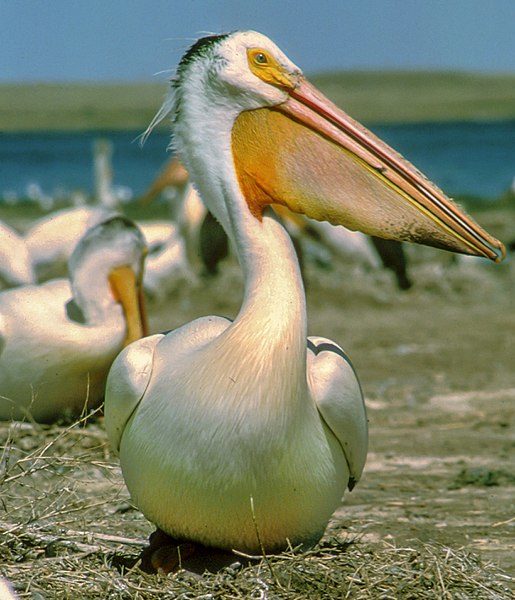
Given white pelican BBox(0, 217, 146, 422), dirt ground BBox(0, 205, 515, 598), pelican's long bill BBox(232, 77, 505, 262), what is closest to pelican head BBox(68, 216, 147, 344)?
white pelican BBox(0, 217, 146, 422)

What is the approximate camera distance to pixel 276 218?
3.80m

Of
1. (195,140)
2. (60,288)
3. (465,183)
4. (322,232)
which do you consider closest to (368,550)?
(195,140)

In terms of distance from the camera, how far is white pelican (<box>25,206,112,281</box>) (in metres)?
8.99

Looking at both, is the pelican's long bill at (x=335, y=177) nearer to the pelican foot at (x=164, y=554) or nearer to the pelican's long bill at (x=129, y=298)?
the pelican foot at (x=164, y=554)

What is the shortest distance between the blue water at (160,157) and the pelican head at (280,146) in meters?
19.8

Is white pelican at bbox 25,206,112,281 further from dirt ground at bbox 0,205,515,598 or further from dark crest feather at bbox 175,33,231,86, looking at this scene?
dark crest feather at bbox 175,33,231,86

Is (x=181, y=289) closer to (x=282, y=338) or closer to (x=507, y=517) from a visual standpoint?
(x=507, y=517)

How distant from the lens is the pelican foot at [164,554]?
3.73 metres

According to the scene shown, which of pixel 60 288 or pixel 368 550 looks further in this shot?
pixel 60 288

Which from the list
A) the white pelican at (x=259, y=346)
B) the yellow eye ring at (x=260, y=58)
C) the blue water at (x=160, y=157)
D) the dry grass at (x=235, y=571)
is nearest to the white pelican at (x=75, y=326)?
the dry grass at (x=235, y=571)

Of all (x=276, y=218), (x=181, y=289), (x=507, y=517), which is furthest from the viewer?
(x=181, y=289)

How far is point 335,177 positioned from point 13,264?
517 cm

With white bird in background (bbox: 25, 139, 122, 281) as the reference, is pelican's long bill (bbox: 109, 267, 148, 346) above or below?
above

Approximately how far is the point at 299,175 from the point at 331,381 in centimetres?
59
